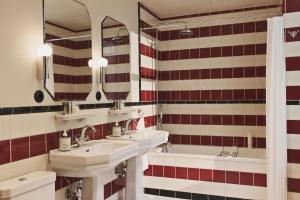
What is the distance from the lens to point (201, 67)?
411 centimetres

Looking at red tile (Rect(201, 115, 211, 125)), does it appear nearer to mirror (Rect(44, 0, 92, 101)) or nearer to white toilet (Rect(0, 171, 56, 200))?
mirror (Rect(44, 0, 92, 101))

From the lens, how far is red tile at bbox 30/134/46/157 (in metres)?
1.95

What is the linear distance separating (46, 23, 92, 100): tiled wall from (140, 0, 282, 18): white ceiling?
1.53 meters

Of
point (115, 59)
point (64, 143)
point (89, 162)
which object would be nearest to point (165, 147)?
point (115, 59)

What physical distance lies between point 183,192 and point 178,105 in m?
1.38

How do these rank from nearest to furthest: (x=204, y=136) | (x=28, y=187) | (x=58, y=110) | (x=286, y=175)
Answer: (x=28, y=187) < (x=58, y=110) < (x=286, y=175) < (x=204, y=136)

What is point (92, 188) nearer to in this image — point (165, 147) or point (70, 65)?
point (70, 65)

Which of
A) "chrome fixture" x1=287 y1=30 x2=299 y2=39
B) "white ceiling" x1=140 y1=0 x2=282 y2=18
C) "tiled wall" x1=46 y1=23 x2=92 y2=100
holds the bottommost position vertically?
"tiled wall" x1=46 y1=23 x2=92 y2=100

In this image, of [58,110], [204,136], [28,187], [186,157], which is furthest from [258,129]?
[28,187]

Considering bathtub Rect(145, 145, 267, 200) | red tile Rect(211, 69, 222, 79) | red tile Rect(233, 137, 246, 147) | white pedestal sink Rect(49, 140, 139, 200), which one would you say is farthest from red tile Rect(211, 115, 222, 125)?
white pedestal sink Rect(49, 140, 139, 200)

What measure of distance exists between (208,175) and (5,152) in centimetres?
226

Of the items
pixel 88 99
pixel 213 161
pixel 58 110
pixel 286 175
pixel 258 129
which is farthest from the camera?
pixel 258 129

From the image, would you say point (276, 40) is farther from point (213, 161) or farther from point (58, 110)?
point (58, 110)

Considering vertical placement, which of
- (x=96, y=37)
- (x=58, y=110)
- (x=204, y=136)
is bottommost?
(x=204, y=136)
